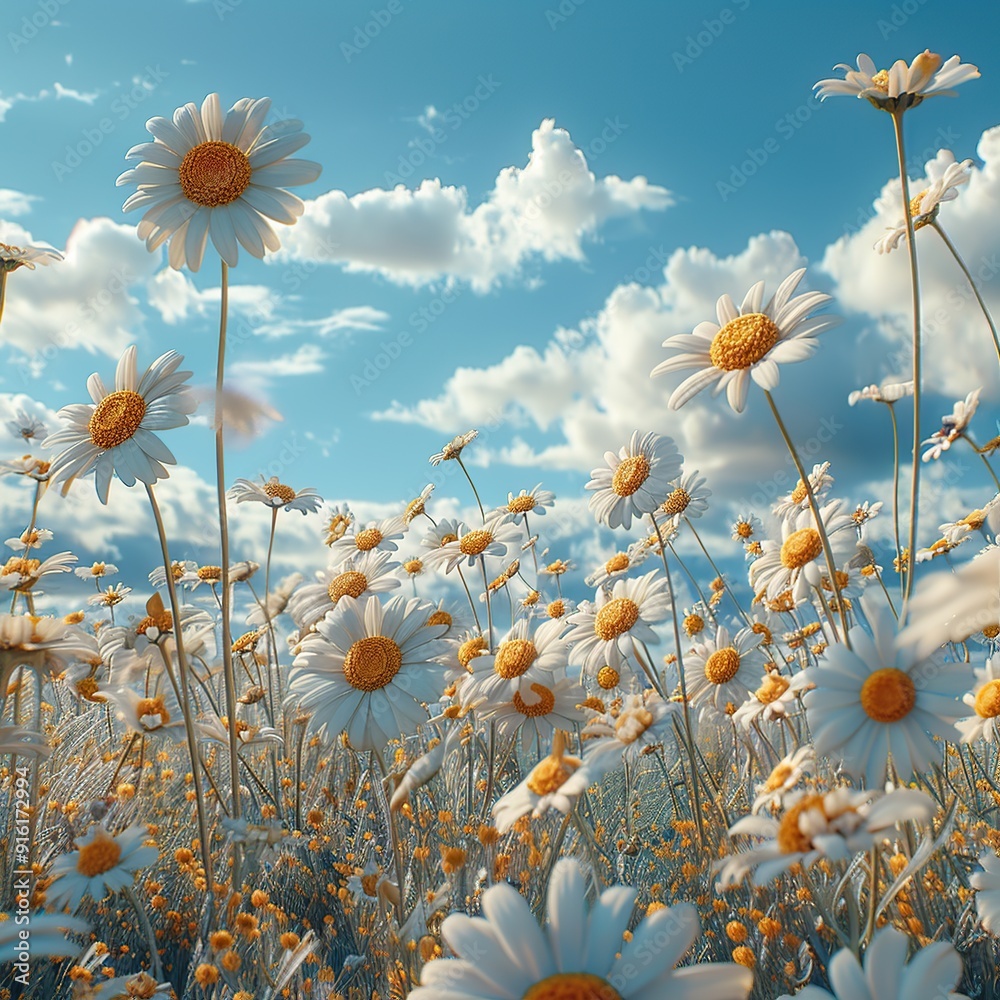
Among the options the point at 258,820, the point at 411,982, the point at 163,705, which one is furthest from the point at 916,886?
the point at 258,820

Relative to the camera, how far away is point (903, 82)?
2236 mm

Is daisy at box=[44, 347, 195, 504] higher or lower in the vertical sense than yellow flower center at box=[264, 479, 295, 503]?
lower

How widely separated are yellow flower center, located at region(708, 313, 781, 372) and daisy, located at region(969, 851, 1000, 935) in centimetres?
127

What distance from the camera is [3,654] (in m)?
2.23

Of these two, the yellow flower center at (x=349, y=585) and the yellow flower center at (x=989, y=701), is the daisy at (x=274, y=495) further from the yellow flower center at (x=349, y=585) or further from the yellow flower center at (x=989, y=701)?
the yellow flower center at (x=989, y=701)

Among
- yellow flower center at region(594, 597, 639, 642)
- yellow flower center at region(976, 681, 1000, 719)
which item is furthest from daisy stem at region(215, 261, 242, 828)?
yellow flower center at region(976, 681, 1000, 719)

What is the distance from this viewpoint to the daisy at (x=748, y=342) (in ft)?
6.55

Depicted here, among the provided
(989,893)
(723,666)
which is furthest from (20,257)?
(989,893)

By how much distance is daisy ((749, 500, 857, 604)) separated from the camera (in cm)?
252

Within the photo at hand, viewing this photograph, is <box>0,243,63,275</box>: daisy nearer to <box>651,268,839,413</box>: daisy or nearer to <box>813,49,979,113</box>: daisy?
<box>651,268,839,413</box>: daisy

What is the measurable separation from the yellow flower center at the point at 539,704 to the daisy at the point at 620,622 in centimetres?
45

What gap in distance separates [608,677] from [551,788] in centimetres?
153

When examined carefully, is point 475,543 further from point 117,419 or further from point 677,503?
point 117,419

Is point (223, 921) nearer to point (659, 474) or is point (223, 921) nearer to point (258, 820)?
point (258, 820)
